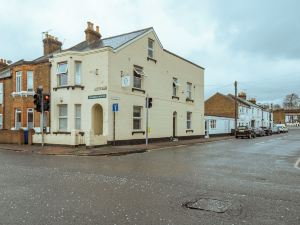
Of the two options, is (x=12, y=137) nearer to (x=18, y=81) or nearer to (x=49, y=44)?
(x=18, y=81)

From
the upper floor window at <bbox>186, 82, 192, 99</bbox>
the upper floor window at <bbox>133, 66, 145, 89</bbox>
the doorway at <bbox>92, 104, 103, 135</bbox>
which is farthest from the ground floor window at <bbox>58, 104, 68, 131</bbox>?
the upper floor window at <bbox>186, 82, 192, 99</bbox>

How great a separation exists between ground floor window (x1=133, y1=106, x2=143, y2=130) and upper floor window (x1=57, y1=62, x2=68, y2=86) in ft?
20.1

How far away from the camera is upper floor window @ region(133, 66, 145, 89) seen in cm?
2515

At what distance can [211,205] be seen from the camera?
653cm

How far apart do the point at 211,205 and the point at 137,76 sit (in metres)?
19.9

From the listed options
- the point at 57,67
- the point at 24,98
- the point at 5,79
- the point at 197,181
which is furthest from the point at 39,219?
the point at 5,79

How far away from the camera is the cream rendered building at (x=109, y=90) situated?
2205cm

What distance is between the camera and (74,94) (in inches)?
907

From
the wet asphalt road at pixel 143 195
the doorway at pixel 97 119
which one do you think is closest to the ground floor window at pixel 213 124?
the doorway at pixel 97 119

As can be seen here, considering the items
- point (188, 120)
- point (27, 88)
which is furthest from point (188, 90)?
point (27, 88)

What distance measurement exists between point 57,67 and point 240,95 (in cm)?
5324

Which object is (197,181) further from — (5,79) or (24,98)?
(5,79)

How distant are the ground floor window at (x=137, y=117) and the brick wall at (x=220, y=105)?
1266 inches

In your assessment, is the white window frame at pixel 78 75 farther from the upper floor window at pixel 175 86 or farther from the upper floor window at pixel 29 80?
the upper floor window at pixel 175 86
